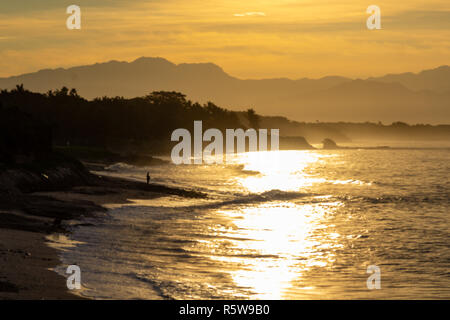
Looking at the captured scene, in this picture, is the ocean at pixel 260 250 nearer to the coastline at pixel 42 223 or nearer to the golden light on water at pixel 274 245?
the golden light on water at pixel 274 245

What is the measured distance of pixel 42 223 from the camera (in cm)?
3378

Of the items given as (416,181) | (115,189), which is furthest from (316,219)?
(416,181)

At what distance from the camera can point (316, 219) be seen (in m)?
46.2

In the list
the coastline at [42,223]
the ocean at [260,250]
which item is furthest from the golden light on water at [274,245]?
the coastline at [42,223]

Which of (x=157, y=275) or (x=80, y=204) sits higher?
(x=80, y=204)

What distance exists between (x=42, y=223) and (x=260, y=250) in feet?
37.7

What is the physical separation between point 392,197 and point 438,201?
5779mm

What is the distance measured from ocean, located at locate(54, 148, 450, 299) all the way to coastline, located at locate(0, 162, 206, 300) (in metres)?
1.12

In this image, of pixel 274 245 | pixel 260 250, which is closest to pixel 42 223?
pixel 260 250

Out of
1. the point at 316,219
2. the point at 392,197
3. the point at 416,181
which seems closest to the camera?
the point at 316,219

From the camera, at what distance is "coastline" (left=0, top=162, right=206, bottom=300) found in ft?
66.4
